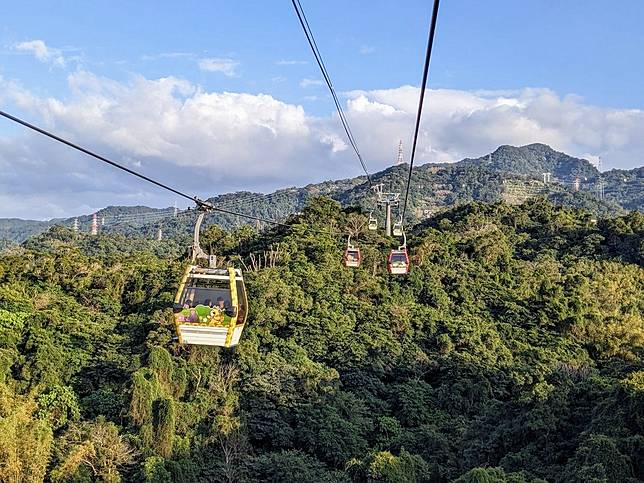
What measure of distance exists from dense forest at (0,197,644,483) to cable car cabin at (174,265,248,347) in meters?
9.79

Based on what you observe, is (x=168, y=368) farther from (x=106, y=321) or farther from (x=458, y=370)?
(x=458, y=370)

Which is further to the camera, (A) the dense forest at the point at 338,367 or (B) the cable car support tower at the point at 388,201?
(B) the cable car support tower at the point at 388,201

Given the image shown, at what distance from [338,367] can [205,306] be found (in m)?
25.0

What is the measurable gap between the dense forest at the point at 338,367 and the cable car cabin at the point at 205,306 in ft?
32.1

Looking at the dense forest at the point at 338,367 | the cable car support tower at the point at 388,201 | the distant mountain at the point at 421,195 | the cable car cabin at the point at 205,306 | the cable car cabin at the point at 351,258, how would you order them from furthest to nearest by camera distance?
the distant mountain at the point at 421,195 < the cable car support tower at the point at 388,201 < the dense forest at the point at 338,367 < the cable car cabin at the point at 351,258 < the cable car cabin at the point at 205,306

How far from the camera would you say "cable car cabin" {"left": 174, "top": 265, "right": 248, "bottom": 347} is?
32.9ft

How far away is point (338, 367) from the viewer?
3434 centimetres

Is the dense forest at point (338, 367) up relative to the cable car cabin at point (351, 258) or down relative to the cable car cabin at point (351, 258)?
down

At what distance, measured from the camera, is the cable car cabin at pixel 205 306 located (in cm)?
1002

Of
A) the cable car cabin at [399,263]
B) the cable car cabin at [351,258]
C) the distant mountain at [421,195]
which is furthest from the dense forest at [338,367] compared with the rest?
the distant mountain at [421,195]

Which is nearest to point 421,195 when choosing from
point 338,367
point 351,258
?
point 338,367

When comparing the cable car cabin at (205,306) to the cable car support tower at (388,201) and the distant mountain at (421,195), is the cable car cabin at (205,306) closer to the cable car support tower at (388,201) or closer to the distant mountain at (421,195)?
the cable car support tower at (388,201)

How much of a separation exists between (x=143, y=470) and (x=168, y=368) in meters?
7.58

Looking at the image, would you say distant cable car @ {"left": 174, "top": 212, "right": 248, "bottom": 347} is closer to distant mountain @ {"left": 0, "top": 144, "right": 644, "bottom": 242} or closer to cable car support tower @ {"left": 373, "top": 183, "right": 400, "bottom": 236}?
cable car support tower @ {"left": 373, "top": 183, "right": 400, "bottom": 236}
